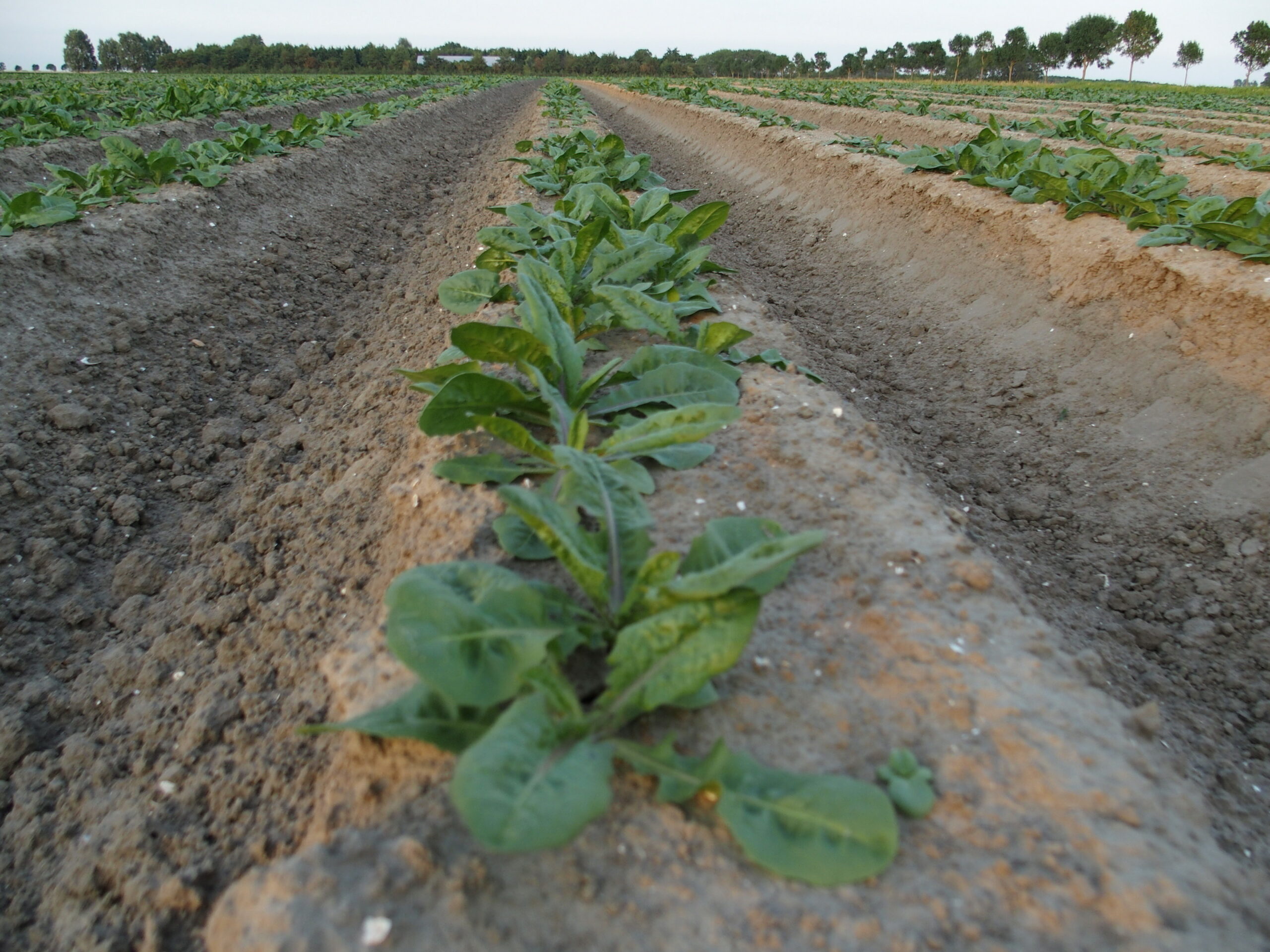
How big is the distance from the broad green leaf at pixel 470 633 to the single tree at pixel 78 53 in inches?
3480

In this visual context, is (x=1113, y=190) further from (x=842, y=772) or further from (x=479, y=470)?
(x=842, y=772)

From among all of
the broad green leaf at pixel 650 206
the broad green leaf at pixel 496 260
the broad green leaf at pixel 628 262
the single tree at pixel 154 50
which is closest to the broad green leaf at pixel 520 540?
the broad green leaf at pixel 628 262

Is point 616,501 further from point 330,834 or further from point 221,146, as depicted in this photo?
point 221,146

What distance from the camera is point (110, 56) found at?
66688 millimetres

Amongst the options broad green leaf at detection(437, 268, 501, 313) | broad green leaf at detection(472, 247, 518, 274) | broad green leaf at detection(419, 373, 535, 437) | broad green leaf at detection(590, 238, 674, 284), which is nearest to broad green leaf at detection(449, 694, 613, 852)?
broad green leaf at detection(419, 373, 535, 437)

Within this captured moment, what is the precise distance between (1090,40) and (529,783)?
78.7 metres

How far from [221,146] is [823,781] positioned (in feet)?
25.9

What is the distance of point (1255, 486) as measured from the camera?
2.97 metres

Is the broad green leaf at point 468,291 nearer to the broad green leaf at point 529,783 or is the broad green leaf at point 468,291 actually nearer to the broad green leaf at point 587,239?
the broad green leaf at point 587,239

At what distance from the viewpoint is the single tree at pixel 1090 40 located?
60188 millimetres

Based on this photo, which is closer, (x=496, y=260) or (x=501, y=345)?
(x=501, y=345)

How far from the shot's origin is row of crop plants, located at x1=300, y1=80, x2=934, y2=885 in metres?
1.16

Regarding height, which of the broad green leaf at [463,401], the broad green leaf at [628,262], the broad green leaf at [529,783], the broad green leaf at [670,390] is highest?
the broad green leaf at [628,262]

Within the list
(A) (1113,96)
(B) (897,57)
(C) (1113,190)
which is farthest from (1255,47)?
(C) (1113,190)
